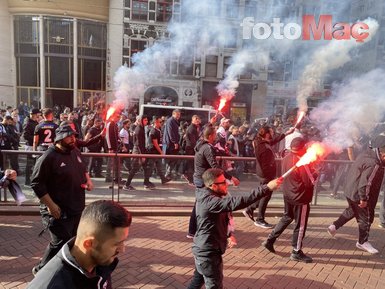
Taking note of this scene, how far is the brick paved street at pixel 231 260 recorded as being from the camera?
436 cm

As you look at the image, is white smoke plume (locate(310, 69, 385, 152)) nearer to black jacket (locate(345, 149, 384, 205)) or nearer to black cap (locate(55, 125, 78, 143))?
black jacket (locate(345, 149, 384, 205))

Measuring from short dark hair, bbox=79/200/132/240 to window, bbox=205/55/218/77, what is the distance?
28322 mm

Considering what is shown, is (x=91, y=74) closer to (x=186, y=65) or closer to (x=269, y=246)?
(x=186, y=65)

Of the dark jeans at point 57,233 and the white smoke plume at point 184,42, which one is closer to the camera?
the dark jeans at point 57,233

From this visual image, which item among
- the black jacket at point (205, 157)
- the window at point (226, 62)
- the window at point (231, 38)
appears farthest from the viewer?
the window at point (226, 62)

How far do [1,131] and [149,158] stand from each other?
164 inches

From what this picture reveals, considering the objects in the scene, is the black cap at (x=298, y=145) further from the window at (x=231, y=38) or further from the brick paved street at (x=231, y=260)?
the window at (x=231, y=38)

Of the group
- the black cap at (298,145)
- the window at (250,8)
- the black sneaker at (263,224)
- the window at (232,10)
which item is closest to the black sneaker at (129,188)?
the black sneaker at (263,224)

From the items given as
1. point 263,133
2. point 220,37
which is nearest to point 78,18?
point 220,37

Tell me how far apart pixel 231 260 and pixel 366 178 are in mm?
2556

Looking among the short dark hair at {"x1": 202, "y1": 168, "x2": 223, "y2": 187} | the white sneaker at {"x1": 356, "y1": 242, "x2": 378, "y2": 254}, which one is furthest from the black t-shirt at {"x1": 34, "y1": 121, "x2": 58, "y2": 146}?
the white sneaker at {"x1": 356, "y1": 242, "x2": 378, "y2": 254}

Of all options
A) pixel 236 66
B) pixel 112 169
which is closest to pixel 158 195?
pixel 112 169

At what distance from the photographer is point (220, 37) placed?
24562mm

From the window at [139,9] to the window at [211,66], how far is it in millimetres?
6524
